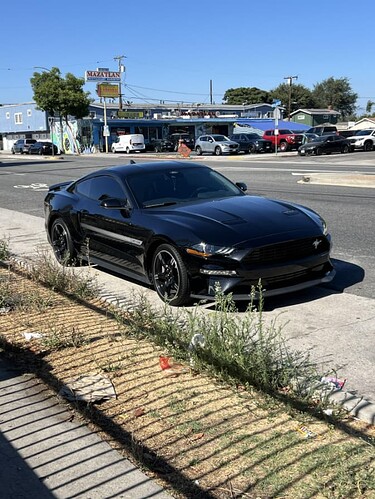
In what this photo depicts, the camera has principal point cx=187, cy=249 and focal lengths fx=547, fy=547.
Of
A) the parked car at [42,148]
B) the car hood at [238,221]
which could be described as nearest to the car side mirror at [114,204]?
the car hood at [238,221]

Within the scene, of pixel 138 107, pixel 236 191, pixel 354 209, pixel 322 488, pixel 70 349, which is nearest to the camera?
pixel 322 488

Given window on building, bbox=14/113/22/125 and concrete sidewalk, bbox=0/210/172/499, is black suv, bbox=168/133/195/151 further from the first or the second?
concrete sidewalk, bbox=0/210/172/499

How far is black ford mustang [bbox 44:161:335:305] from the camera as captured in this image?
531 cm

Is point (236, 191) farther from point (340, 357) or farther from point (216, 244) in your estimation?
point (340, 357)

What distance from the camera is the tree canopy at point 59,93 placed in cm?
5540

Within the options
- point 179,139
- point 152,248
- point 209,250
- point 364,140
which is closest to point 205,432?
point 209,250

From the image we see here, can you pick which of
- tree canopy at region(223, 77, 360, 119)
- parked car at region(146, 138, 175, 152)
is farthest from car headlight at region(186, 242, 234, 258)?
tree canopy at region(223, 77, 360, 119)

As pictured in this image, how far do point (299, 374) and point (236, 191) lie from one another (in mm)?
3635

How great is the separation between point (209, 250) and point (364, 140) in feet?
132

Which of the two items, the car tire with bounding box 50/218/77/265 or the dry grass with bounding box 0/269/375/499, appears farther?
the car tire with bounding box 50/218/77/265

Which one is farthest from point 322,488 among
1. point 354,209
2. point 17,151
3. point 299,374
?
point 17,151

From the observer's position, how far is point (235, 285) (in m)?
5.23

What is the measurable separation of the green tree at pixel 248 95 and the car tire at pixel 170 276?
119 meters

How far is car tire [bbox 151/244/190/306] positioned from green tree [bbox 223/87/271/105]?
118778mm
